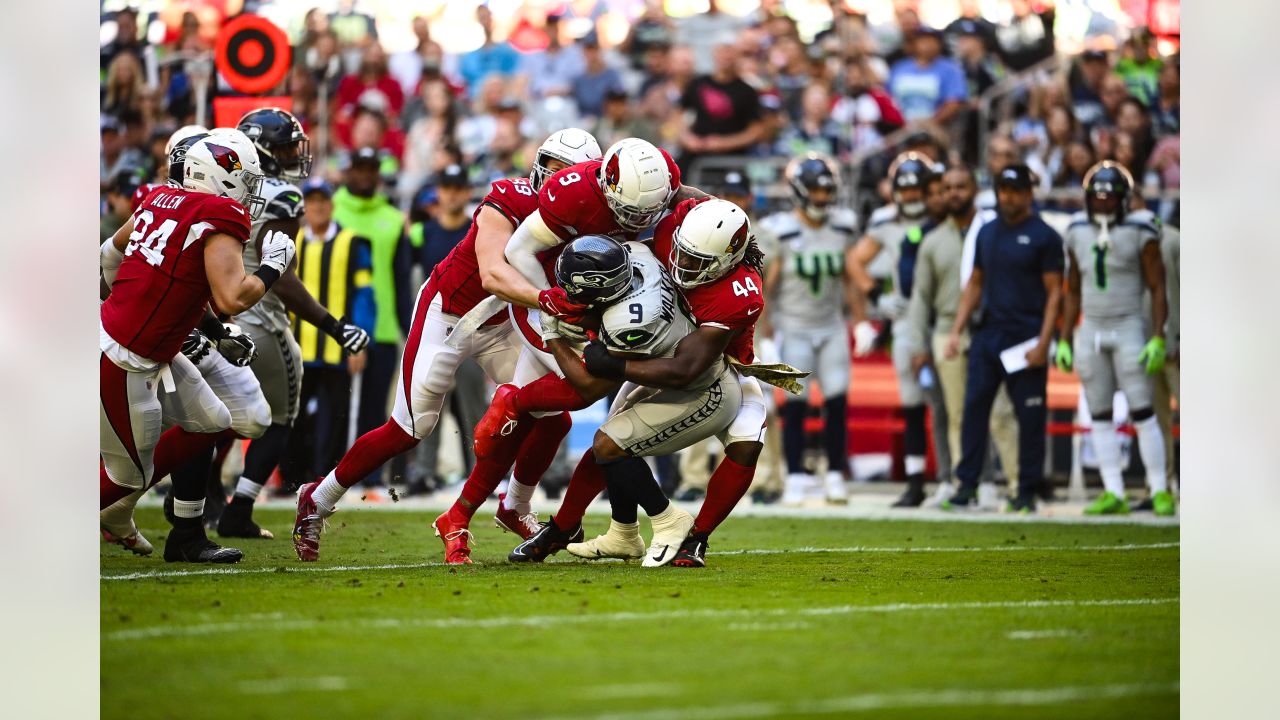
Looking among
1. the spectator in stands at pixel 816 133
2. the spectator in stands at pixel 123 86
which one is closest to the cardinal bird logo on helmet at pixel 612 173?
the spectator in stands at pixel 123 86

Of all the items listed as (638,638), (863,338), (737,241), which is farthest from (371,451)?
(863,338)

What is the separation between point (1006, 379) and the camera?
29.6 ft

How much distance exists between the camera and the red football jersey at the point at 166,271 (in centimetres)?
568

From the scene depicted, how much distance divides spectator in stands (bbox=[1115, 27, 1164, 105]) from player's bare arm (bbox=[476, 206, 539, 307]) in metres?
7.94

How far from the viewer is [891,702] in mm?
3727

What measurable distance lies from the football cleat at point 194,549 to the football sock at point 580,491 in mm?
1210

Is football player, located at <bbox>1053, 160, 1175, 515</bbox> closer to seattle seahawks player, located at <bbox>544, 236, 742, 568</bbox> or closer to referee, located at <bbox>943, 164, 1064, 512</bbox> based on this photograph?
referee, located at <bbox>943, 164, 1064, 512</bbox>

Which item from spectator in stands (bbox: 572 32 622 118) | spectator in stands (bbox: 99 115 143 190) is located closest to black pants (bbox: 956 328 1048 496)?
spectator in stands (bbox: 572 32 622 118)

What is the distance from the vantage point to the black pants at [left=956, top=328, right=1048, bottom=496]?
890cm

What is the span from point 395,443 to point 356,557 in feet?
1.73
